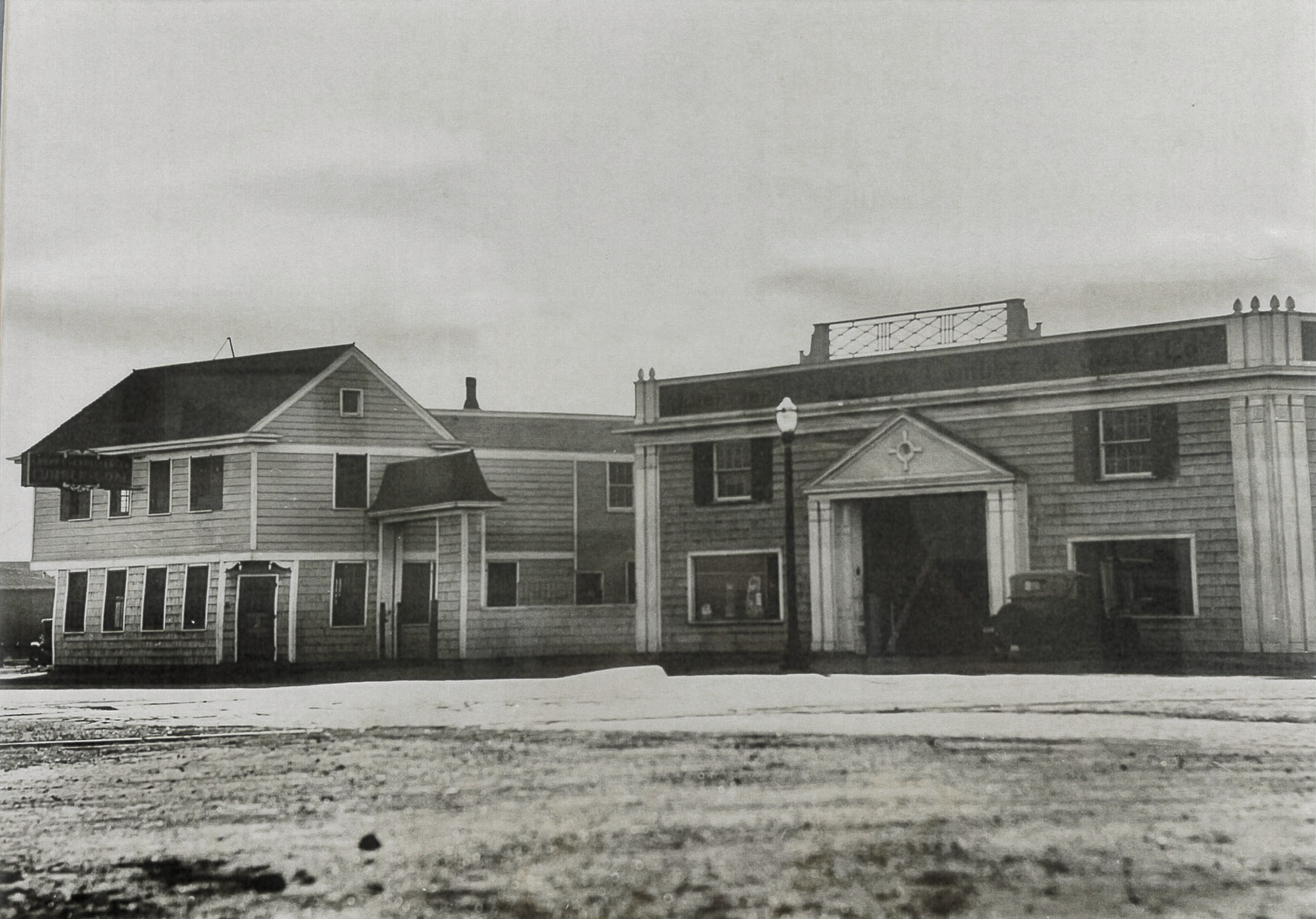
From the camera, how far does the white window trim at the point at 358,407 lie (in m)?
4.07

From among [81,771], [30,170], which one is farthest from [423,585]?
[30,170]

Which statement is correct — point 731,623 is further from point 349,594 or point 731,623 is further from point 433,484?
point 349,594

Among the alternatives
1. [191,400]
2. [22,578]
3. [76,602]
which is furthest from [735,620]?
[22,578]

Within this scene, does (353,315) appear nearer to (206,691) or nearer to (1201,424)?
(206,691)

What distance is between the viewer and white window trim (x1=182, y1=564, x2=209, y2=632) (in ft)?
13.4

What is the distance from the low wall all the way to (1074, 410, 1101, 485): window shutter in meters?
1.45

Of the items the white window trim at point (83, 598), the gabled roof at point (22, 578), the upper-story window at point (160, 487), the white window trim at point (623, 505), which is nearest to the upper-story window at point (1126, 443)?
the white window trim at point (623, 505)

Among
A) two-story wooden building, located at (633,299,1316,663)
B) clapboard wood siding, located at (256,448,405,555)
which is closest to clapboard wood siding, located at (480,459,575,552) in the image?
two-story wooden building, located at (633,299,1316,663)

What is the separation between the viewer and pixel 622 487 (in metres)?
3.90

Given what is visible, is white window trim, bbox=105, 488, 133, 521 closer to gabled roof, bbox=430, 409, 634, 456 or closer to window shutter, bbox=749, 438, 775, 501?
gabled roof, bbox=430, 409, 634, 456

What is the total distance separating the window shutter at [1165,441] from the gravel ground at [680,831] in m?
0.79

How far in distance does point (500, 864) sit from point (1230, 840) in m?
2.04

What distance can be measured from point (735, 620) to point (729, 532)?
0.28 metres

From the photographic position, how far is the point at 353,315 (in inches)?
162
